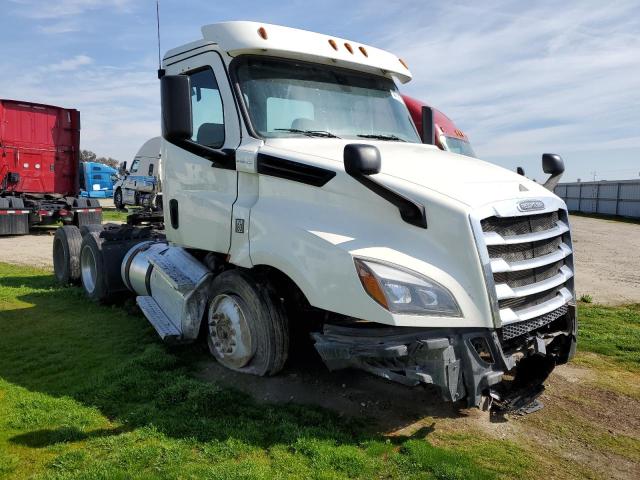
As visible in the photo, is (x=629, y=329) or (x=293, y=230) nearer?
(x=293, y=230)

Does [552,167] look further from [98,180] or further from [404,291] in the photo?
[98,180]

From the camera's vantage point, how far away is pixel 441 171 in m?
3.85

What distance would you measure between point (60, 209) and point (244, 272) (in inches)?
569

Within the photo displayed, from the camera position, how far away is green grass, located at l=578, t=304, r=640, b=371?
5.43 m

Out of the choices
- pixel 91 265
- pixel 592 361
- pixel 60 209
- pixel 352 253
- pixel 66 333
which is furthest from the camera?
pixel 60 209

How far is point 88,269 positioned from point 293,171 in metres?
5.10

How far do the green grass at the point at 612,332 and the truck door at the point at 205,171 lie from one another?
3961mm

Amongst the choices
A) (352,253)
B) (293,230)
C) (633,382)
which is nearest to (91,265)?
(293,230)

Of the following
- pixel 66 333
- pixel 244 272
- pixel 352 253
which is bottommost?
pixel 66 333

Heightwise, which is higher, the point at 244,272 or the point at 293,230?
the point at 293,230

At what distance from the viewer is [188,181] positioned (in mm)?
5008

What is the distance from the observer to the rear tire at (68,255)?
829 cm

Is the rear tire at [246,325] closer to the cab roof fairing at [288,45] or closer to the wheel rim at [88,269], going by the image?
the cab roof fairing at [288,45]

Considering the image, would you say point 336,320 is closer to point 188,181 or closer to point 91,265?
point 188,181
